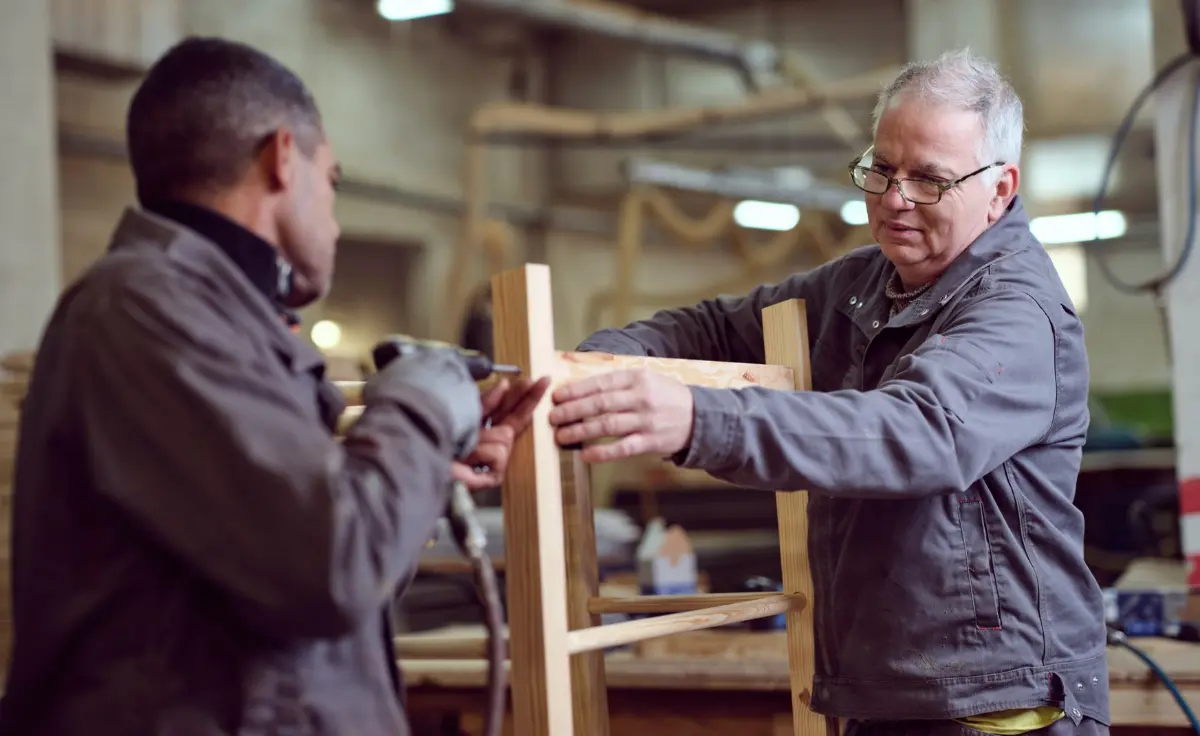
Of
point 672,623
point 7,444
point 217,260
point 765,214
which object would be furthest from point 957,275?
point 765,214

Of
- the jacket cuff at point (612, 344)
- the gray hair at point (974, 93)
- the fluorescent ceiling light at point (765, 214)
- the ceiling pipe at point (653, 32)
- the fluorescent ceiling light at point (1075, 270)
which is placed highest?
the ceiling pipe at point (653, 32)

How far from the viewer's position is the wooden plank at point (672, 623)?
126 cm

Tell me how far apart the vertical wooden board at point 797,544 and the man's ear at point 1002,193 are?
0.32 m

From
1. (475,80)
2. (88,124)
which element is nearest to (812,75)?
(475,80)

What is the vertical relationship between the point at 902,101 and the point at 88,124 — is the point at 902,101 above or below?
below

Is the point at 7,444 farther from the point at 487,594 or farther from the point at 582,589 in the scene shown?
the point at 487,594

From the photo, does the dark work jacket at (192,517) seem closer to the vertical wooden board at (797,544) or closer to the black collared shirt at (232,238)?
the black collared shirt at (232,238)

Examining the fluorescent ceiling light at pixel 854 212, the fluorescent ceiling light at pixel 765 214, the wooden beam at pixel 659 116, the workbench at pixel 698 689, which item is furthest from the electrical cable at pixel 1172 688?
the fluorescent ceiling light at pixel 765 214

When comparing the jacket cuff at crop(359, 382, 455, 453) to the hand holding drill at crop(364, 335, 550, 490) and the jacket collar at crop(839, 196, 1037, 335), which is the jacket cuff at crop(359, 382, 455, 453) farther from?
the jacket collar at crop(839, 196, 1037, 335)

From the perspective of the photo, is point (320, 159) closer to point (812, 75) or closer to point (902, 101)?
point (902, 101)

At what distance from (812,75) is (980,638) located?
409 inches

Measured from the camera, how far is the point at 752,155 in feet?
40.5

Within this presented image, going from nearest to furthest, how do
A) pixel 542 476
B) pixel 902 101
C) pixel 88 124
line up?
pixel 542 476 → pixel 902 101 → pixel 88 124

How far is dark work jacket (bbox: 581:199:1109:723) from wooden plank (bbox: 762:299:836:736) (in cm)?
2
